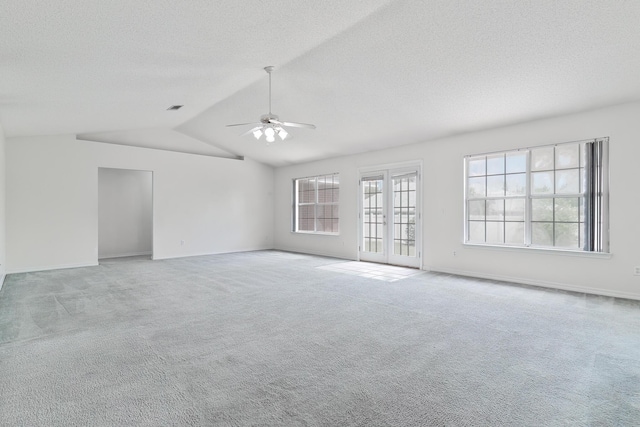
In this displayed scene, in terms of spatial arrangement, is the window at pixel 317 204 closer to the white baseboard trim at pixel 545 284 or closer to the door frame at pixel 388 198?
the door frame at pixel 388 198

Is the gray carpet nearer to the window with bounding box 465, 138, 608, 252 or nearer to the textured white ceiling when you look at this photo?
the window with bounding box 465, 138, 608, 252

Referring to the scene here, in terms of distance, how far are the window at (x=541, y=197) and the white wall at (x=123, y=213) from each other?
26.3 feet

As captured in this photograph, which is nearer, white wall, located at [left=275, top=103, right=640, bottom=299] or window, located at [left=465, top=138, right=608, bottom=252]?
white wall, located at [left=275, top=103, right=640, bottom=299]

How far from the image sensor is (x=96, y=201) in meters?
7.14

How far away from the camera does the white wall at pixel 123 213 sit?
8.55 metres

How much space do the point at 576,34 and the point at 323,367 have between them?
12.5 ft

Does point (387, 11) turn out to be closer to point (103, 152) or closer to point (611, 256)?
point (611, 256)

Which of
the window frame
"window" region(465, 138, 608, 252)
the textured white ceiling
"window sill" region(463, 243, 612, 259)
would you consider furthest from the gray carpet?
the window frame

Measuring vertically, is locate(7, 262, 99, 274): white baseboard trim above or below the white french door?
below

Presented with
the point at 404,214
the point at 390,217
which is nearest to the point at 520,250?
the point at 404,214

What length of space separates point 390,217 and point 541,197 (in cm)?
285

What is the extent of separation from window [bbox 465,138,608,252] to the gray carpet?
0.99 meters

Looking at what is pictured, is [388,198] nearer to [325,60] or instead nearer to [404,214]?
[404,214]

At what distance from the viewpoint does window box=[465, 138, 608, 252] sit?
4625 mm
